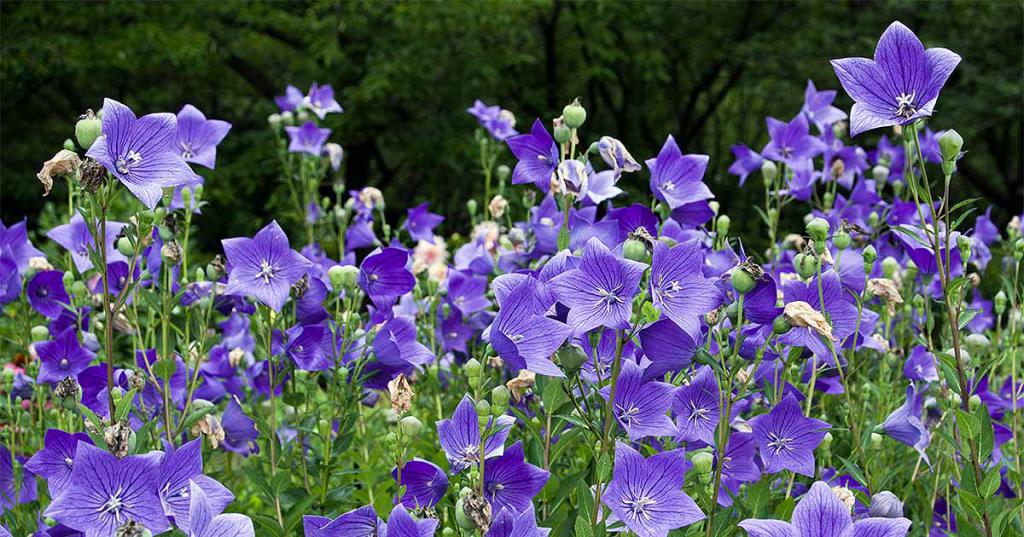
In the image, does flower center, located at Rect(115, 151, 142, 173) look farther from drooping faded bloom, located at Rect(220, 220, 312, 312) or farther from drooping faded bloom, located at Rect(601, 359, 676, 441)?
drooping faded bloom, located at Rect(601, 359, 676, 441)

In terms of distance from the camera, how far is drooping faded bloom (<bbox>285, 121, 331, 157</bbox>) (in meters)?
3.57

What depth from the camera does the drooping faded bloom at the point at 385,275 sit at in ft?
6.95

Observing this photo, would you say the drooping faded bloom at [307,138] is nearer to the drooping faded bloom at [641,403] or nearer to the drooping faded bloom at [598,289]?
the drooping faded bloom at [641,403]

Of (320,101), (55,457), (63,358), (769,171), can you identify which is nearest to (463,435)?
→ (55,457)

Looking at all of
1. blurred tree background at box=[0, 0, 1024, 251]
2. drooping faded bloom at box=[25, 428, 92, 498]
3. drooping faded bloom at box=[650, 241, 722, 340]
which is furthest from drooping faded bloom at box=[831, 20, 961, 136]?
blurred tree background at box=[0, 0, 1024, 251]

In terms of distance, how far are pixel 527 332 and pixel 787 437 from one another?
655mm

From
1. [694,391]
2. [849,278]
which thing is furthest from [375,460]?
[849,278]

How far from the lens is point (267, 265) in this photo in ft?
6.37

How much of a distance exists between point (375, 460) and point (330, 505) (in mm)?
642

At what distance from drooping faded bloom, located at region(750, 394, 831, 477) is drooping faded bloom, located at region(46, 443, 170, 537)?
3.56ft

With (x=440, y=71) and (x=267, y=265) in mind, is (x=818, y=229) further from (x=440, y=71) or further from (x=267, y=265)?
(x=440, y=71)

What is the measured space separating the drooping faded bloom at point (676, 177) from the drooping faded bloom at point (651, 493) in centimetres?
82

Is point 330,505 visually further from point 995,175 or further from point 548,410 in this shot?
point 995,175

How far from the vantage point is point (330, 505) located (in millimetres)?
2000
